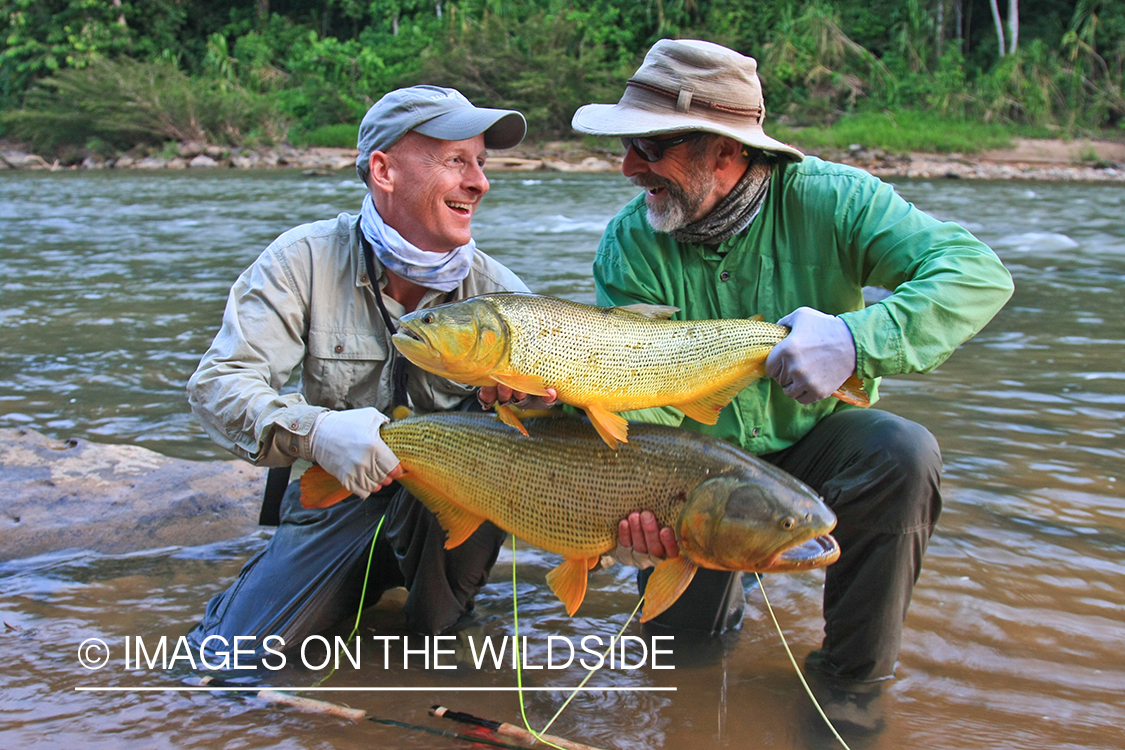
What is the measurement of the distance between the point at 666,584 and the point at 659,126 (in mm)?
1358

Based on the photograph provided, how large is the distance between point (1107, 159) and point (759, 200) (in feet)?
93.0

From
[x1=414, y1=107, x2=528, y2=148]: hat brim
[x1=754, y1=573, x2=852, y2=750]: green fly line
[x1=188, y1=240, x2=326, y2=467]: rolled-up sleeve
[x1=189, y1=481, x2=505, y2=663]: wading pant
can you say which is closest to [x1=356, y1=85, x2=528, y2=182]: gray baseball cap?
[x1=414, y1=107, x2=528, y2=148]: hat brim

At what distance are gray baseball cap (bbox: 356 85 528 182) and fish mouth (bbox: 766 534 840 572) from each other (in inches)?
66.2

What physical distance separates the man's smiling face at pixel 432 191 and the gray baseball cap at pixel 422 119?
0.04 meters

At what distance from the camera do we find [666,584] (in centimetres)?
259

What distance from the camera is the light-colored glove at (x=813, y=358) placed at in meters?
2.52

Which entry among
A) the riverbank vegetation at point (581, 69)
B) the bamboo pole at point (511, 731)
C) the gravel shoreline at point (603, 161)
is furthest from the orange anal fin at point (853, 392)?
the riverbank vegetation at point (581, 69)

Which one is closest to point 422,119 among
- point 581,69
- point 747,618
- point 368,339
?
point 368,339

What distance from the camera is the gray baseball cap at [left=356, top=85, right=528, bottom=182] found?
126 inches

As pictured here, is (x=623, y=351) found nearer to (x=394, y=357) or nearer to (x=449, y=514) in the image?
(x=449, y=514)

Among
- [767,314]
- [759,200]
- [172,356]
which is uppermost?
[759,200]

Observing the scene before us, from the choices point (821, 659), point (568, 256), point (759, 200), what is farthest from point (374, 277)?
point (568, 256)

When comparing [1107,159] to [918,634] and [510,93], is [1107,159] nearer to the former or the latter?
[510,93]

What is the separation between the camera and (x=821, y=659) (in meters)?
3.08
